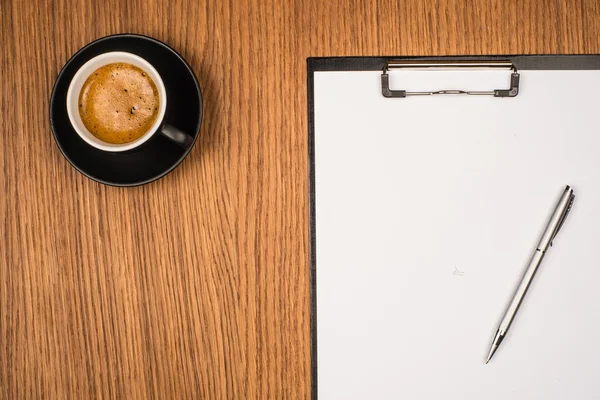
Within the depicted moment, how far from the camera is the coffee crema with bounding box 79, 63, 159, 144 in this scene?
0.50 meters

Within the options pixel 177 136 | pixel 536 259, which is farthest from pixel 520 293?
pixel 177 136

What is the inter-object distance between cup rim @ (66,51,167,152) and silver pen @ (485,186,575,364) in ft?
1.41

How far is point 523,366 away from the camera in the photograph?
53 cm

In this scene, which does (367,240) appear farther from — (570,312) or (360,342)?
(570,312)

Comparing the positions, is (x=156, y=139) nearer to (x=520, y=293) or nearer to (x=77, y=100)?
(x=77, y=100)

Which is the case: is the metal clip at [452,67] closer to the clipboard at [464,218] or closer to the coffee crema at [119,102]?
the clipboard at [464,218]

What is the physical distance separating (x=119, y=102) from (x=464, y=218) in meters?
0.40

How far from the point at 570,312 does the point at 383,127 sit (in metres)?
0.30

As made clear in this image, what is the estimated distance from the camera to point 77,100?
50 centimetres

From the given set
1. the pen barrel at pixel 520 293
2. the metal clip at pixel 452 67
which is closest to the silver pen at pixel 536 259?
the pen barrel at pixel 520 293

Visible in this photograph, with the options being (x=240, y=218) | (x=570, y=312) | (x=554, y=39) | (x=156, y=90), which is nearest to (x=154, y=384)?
(x=240, y=218)

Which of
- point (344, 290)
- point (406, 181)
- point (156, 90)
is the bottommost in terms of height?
point (344, 290)

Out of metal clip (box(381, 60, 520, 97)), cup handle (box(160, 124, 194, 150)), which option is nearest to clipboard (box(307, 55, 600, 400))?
metal clip (box(381, 60, 520, 97))

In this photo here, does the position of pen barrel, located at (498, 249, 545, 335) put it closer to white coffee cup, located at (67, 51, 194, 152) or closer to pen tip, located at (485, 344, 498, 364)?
pen tip, located at (485, 344, 498, 364)
